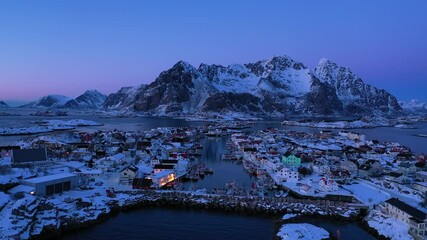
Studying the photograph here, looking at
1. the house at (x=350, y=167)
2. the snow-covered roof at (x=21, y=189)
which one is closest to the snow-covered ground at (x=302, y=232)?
the snow-covered roof at (x=21, y=189)

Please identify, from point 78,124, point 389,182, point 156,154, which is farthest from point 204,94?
point 389,182

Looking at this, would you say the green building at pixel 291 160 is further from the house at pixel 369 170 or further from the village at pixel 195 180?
the house at pixel 369 170

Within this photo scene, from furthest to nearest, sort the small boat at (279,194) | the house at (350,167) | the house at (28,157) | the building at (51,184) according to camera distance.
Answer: the house at (350,167) → the house at (28,157) → the small boat at (279,194) → the building at (51,184)

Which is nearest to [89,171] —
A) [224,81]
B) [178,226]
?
[178,226]

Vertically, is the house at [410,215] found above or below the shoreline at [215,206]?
above

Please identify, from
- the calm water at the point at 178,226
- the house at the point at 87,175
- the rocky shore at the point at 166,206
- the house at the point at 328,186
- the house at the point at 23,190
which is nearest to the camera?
the calm water at the point at 178,226

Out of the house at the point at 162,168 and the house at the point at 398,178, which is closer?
the house at the point at 398,178

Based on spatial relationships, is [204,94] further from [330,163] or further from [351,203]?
[351,203]
